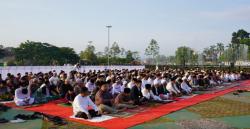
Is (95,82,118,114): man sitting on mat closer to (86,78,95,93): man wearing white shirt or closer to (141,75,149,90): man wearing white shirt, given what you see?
(86,78,95,93): man wearing white shirt

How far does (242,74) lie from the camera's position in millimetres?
29203

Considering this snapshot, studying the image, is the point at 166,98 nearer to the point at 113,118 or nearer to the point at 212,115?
the point at 212,115

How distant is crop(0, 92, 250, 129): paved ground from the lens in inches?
327

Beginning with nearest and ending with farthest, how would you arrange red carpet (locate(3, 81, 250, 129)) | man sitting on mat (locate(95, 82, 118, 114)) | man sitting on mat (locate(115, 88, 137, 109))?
red carpet (locate(3, 81, 250, 129)) < man sitting on mat (locate(95, 82, 118, 114)) < man sitting on mat (locate(115, 88, 137, 109))

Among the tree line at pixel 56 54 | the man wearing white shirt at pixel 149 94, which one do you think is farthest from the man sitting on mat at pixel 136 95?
the tree line at pixel 56 54

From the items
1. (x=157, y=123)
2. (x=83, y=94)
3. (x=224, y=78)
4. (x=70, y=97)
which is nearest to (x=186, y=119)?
(x=157, y=123)

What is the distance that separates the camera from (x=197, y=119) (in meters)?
9.38

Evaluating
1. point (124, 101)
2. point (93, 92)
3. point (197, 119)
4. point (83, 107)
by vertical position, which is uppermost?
point (93, 92)

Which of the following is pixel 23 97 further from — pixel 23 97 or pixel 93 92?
pixel 93 92

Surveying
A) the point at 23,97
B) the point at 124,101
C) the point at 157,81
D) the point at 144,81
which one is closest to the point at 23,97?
the point at 23,97

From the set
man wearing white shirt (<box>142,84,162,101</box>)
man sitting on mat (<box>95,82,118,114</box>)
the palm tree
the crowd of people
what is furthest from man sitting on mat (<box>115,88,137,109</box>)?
the palm tree

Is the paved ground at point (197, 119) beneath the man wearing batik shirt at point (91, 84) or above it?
beneath

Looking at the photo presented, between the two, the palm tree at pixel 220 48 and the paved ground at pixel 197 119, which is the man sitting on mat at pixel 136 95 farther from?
the palm tree at pixel 220 48

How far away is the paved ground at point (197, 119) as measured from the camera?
327 inches
